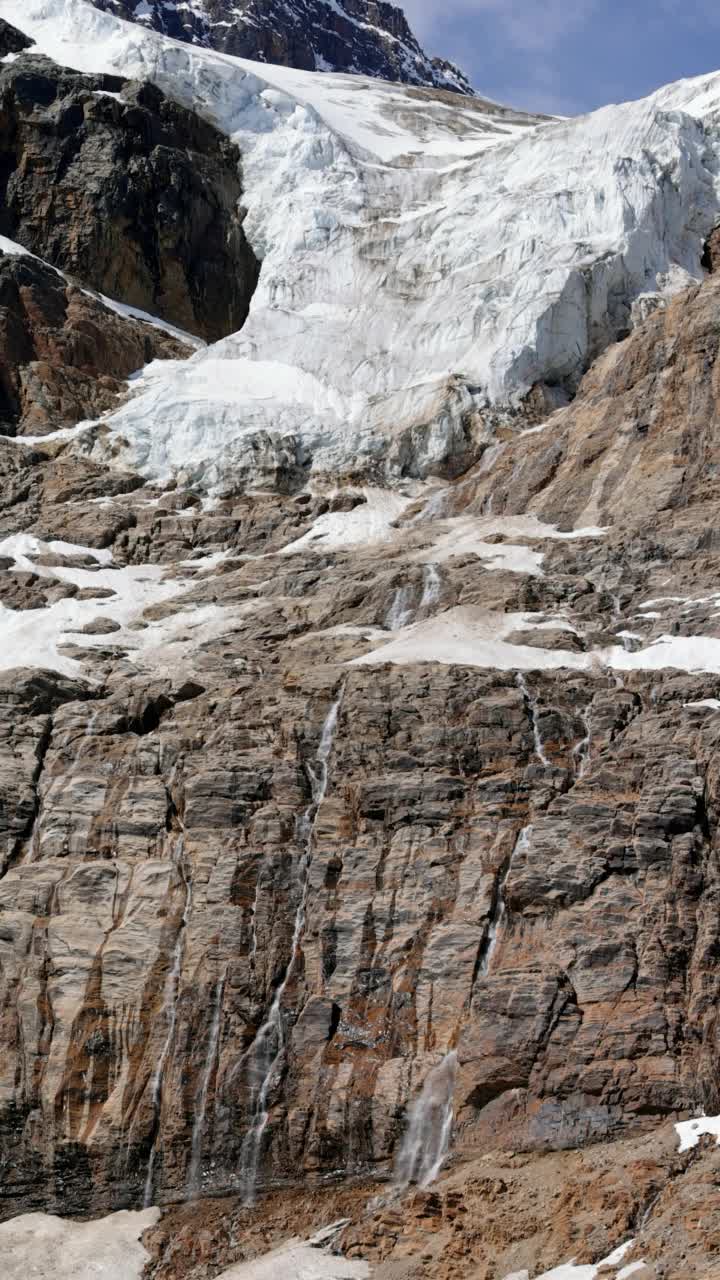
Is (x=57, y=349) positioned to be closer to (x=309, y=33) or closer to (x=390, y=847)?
(x=390, y=847)

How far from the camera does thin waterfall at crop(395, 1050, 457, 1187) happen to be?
39125 millimetres

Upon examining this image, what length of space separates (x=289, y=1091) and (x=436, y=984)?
4311 millimetres

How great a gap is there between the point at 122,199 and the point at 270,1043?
62.2 meters

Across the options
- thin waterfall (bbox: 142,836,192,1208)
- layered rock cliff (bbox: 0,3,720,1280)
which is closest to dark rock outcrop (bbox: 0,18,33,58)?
layered rock cliff (bbox: 0,3,720,1280)

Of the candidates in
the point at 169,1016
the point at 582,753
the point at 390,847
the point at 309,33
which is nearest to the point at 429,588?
the point at 582,753

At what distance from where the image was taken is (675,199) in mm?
78625

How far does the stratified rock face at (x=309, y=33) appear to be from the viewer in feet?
552

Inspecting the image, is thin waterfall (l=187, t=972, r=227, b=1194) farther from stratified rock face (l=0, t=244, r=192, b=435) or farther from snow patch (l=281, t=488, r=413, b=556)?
stratified rock face (l=0, t=244, r=192, b=435)

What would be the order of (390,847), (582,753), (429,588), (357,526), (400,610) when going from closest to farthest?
(390,847), (582,753), (400,610), (429,588), (357,526)

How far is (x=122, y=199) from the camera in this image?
307 ft

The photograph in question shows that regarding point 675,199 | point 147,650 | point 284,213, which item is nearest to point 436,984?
point 147,650

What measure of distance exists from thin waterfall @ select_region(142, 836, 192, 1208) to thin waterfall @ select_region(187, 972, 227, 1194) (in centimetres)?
96

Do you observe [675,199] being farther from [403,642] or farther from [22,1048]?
[22,1048]

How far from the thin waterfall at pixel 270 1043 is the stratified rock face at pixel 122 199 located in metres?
52.5
